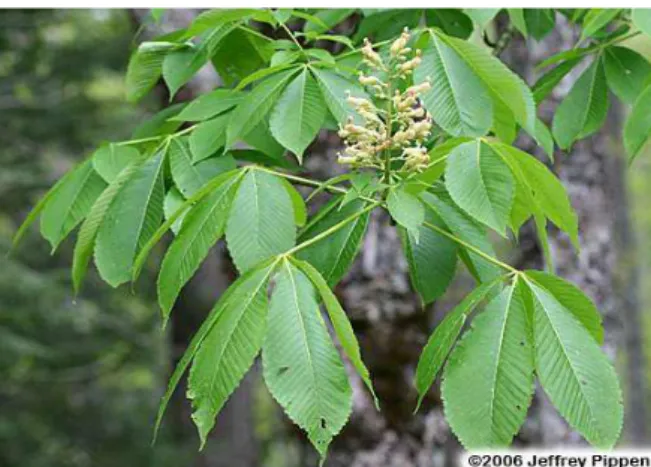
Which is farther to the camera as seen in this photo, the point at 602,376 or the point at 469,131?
the point at 469,131

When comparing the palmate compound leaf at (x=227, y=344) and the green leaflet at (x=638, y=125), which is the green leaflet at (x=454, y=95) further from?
the palmate compound leaf at (x=227, y=344)

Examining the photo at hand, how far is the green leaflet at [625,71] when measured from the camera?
1966 millimetres

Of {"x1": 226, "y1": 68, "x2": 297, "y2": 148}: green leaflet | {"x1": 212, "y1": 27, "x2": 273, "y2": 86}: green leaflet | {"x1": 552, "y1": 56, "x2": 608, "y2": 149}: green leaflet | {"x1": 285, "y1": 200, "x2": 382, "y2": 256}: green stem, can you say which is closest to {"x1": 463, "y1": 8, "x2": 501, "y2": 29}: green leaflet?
{"x1": 552, "y1": 56, "x2": 608, "y2": 149}: green leaflet

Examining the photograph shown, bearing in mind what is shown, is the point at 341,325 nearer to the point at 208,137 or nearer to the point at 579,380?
the point at 579,380

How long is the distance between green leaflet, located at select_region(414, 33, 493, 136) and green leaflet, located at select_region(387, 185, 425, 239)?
21cm

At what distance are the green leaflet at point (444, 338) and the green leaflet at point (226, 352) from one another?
0.23m

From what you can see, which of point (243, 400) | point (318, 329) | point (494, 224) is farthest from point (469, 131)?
point (243, 400)

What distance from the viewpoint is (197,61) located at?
1832 mm

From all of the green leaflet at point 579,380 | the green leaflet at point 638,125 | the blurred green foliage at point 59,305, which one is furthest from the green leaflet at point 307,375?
the blurred green foliage at point 59,305

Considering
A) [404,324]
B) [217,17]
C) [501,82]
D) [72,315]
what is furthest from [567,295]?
[72,315]

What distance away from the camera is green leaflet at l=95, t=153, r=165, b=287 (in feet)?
5.25

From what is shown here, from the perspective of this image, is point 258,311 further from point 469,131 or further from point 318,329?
point 469,131

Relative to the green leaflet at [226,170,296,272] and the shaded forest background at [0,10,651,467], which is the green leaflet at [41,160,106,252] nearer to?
the green leaflet at [226,170,296,272]

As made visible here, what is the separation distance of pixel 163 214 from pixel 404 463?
1.57 metres
